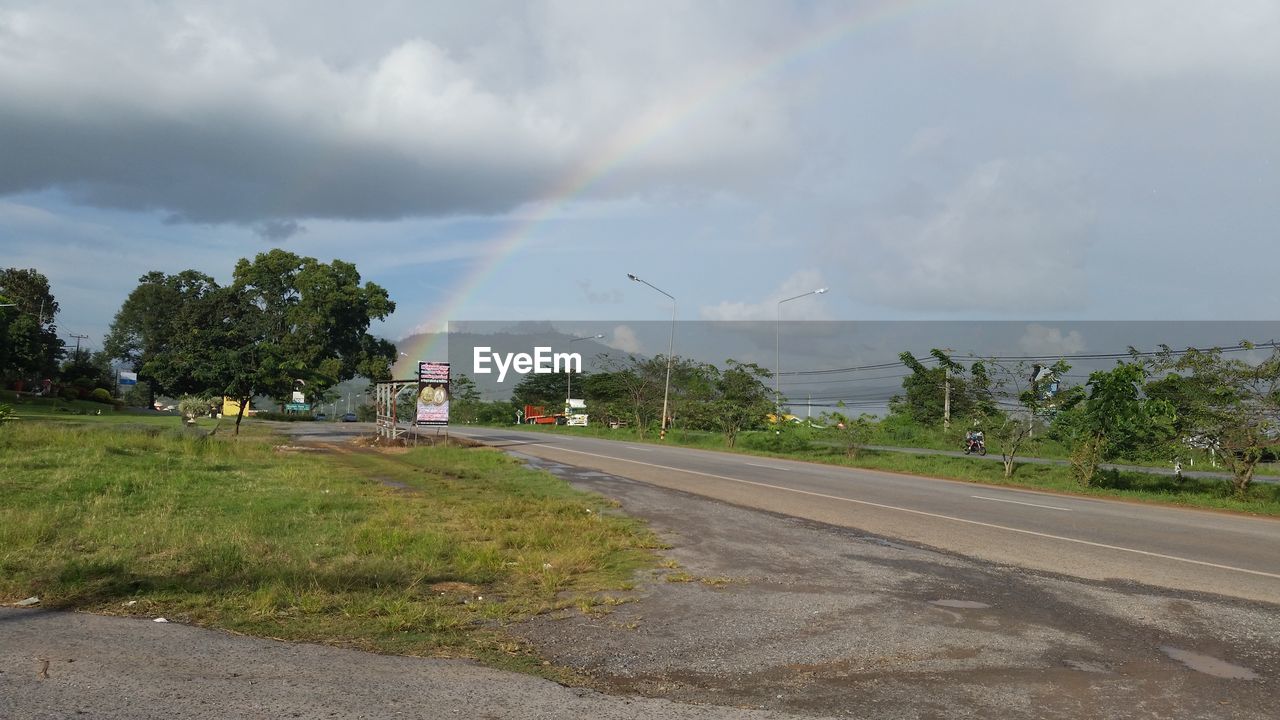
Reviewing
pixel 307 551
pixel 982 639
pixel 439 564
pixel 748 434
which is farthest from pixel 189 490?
pixel 748 434

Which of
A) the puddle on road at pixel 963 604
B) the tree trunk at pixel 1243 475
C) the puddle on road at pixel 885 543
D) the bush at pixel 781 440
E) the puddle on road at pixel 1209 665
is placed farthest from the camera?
the bush at pixel 781 440

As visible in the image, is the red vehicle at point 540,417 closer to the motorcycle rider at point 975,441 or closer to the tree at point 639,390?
the tree at point 639,390

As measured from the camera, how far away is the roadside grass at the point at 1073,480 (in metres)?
19.7

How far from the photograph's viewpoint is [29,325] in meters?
62.0

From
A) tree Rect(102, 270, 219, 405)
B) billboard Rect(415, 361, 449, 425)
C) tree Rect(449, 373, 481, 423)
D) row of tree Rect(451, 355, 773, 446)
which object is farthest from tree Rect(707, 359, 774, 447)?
tree Rect(102, 270, 219, 405)

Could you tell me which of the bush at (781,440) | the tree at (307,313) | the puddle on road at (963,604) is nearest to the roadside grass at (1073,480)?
the bush at (781,440)

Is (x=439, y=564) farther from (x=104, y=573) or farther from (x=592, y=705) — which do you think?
(x=592, y=705)

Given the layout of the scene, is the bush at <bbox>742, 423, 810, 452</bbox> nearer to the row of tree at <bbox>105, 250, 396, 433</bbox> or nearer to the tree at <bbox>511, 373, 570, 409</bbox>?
the row of tree at <bbox>105, 250, 396, 433</bbox>

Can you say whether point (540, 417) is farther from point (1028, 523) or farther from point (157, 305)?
point (1028, 523)

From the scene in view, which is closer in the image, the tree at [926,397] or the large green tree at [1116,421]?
the large green tree at [1116,421]

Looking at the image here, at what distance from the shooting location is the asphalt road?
9.83 metres

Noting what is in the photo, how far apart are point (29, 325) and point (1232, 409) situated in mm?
70498

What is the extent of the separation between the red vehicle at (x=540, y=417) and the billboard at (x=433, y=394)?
43.9m

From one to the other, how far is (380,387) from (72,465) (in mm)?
17881
